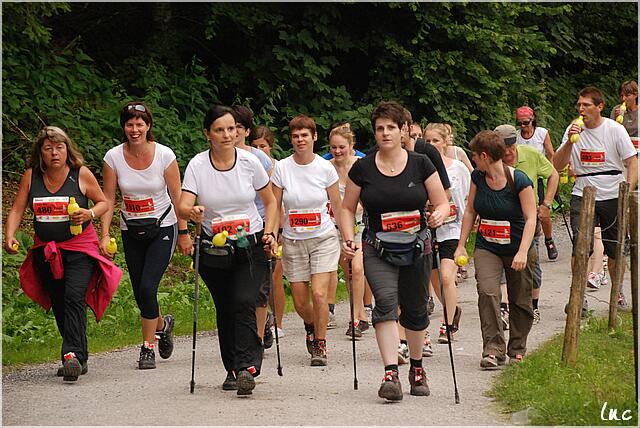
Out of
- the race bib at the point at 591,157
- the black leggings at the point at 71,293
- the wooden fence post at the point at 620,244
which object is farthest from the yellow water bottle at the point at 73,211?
the race bib at the point at 591,157

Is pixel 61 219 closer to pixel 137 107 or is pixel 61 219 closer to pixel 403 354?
pixel 137 107

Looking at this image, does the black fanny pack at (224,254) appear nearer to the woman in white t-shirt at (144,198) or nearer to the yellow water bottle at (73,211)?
the woman in white t-shirt at (144,198)

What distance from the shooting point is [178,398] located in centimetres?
895

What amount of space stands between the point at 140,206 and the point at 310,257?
64.9 inches

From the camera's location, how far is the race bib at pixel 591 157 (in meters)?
12.7

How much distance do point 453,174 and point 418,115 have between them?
9230mm

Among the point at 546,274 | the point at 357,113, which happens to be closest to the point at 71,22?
the point at 357,113

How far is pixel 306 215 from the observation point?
1098cm

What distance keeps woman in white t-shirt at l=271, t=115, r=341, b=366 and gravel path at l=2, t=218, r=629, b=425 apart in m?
0.75

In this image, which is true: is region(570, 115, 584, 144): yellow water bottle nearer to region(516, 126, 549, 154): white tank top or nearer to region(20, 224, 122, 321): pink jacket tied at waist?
region(516, 126, 549, 154): white tank top

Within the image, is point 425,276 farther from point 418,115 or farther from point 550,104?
point 550,104

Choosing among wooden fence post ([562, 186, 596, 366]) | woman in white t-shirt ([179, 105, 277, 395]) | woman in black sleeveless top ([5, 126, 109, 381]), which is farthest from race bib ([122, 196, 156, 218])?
wooden fence post ([562, 186, 596, 366])

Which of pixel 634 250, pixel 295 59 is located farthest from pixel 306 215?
pixel 295 59

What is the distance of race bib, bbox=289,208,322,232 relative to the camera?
36.0 ft
